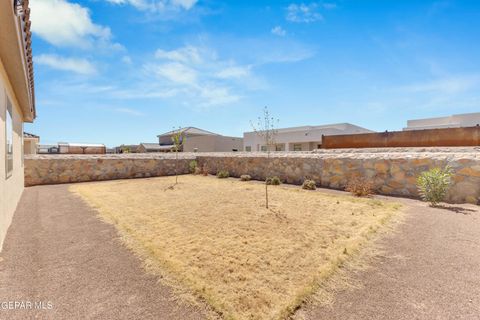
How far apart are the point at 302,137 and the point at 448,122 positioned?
669 inches

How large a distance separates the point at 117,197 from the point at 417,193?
38.2ft

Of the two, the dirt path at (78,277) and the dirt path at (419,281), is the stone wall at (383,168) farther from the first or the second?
the dirt path at (78,277)

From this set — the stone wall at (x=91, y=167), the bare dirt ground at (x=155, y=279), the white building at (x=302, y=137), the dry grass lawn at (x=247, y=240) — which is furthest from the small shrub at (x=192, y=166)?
the white building at (x=302, y=137)

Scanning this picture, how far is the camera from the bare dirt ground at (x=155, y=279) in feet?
8.94

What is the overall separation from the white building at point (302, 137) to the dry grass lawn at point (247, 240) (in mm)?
22484

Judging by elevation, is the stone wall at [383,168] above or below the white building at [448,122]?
below

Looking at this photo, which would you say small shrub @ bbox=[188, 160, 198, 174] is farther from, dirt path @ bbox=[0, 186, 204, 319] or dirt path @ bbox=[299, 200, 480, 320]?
dirt path @ bbox=[299, 200, 480, 320]

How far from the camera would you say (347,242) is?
15.4 ft

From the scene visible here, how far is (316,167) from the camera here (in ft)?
39.5

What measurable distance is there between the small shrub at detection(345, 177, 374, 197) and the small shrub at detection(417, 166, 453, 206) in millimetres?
1802

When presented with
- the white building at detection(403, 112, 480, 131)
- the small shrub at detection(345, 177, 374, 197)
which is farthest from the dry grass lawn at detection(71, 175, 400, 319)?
the white building at detection(403, 112, 480, 131)

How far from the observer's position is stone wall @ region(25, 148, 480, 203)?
26.2ft

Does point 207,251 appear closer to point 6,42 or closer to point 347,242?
point 347,242

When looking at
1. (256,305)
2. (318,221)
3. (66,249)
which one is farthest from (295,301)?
(66,249)
